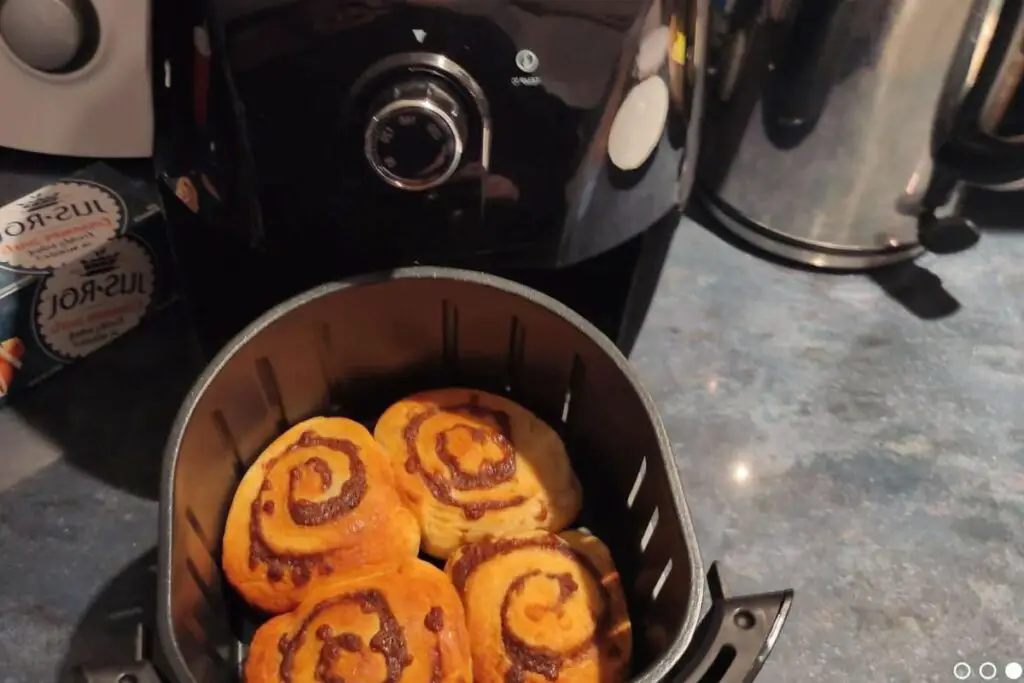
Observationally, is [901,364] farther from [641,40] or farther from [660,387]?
[641,40]

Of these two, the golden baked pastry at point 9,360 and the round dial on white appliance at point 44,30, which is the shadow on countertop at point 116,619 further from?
the round dial on white appliance at point 44,30

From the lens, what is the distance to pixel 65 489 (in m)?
0.52

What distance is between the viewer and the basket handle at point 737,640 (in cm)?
33

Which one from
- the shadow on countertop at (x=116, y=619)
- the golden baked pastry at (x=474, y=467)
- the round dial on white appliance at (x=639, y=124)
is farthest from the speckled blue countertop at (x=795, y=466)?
the round dial on white appliance at (x=639, y=124)

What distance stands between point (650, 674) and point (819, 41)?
1.20ft

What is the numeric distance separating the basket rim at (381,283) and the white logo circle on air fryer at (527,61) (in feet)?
0.30

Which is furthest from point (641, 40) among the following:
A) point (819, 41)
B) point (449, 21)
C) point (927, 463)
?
point (927, 463)

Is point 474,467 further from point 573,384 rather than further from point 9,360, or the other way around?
point 9,360

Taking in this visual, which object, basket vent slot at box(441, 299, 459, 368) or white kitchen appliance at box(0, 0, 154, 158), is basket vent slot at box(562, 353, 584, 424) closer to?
basket vent slot at box(441, 299, 459, 368)

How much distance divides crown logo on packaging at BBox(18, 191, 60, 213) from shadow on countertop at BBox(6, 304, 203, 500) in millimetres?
87

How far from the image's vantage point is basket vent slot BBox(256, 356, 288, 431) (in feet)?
1.44

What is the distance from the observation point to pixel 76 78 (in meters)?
0.54

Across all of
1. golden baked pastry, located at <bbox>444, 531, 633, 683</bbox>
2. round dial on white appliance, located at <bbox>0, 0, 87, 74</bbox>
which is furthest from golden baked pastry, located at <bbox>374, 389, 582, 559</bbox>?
round dial on white appliance, located at <bbox>0, 0, 87, 74</bbox>

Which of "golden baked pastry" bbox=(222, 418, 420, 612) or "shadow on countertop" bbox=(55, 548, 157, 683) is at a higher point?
"golden baked pastry" bbox=(222, 418, 420, 612)
